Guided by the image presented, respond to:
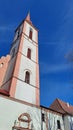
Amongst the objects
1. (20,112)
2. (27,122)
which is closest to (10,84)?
(20,112)

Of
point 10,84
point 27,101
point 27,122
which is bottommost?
point 27,122

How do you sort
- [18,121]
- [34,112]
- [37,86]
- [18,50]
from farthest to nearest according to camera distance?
[18,50], [37,86], [34,112], [18,121]

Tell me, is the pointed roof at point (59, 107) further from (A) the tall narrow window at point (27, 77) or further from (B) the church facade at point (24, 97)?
(A) the tall narrow window at point (27, 77)

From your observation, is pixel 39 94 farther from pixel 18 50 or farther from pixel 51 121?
pixel 18 50

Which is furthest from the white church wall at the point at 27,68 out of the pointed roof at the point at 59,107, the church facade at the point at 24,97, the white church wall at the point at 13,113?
the pointed roof at the point at 59,107

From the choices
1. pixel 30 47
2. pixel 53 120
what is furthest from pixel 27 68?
pixel 53 120

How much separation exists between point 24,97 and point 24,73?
3489 millimetres

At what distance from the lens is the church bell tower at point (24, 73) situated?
17.6 m

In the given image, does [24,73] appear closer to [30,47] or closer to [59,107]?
[30,47]

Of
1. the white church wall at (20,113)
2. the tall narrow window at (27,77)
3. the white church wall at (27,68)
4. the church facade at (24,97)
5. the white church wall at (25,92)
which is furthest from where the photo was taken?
the tall narrow window at (27,77)

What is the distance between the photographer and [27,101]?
17438mm

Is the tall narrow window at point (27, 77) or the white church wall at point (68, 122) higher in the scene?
the tall narrow window at point (27, 77)

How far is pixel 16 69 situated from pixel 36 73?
358 cm

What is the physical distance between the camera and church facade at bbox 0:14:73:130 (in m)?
14.8
